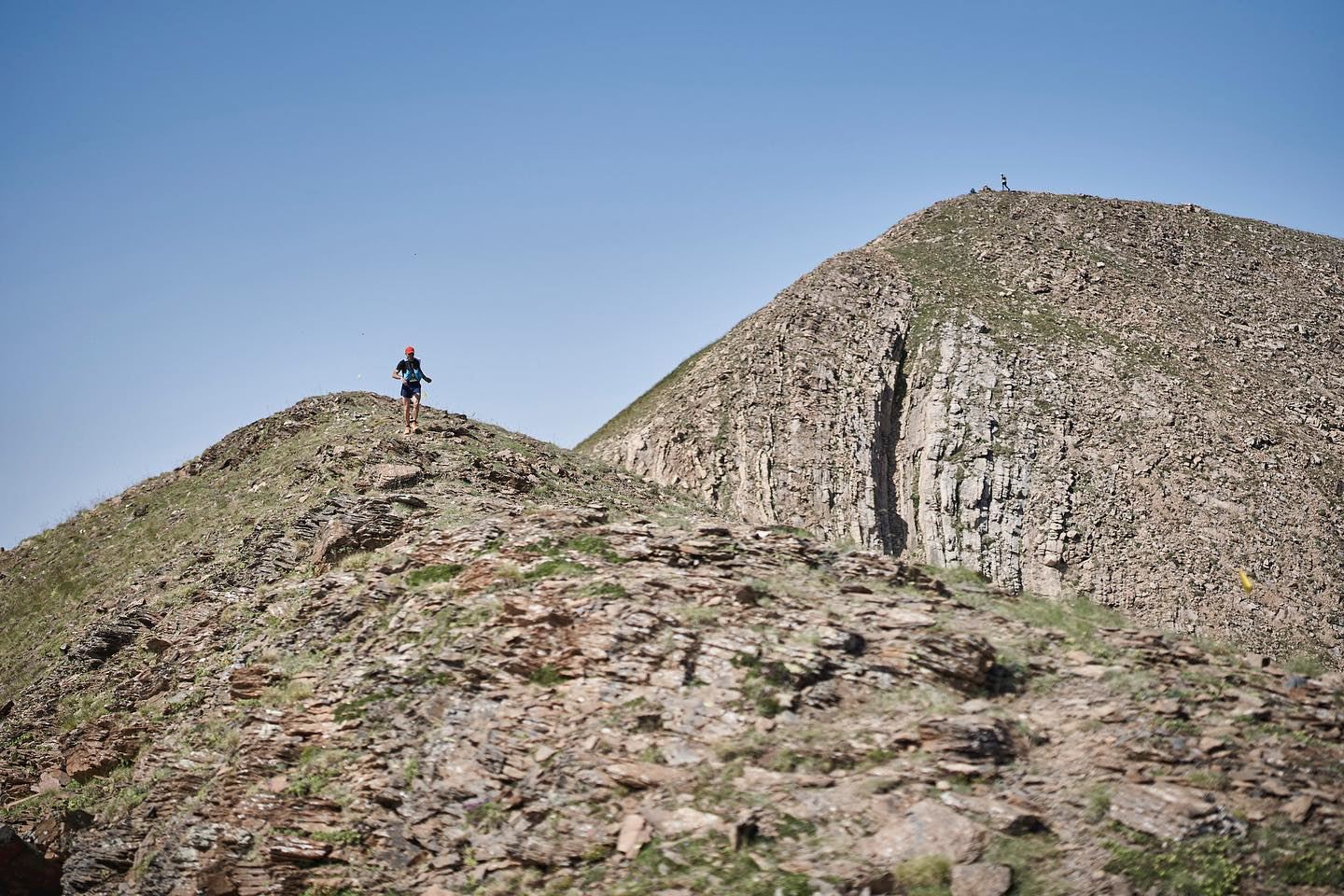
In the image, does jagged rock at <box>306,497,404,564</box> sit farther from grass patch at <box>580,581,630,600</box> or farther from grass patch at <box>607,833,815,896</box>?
grass patch at <box>607,833,815,896</box>

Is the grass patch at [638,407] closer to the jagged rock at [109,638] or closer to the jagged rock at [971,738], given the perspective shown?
the jagged rock at [109,638]

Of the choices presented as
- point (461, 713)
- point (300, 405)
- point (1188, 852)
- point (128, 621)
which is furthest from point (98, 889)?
point (300, 405)

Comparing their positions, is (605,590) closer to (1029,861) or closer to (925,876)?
(925,876)

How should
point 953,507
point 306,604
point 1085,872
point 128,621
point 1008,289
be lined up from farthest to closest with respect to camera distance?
point 1008,289 → point 953,507 → point 128,621 → point 306,604 → point 1085,872

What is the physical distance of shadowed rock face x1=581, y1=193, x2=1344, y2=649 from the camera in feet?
133

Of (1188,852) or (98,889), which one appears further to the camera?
(98,889)

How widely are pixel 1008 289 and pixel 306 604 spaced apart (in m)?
43.1

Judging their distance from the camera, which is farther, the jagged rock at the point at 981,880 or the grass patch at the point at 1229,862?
the jagged rock at the point at 981,880

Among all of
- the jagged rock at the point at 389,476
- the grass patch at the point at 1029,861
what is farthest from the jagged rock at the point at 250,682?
the grass patch at the point at 1029,861

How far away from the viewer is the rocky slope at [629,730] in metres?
12.5

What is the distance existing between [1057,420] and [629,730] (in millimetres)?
35912

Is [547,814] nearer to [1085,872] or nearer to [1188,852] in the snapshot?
[1085,872]

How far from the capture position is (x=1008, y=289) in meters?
54.7

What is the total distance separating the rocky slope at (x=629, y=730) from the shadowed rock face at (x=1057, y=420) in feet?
72.6
